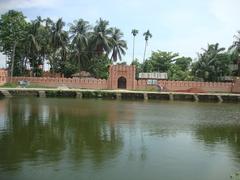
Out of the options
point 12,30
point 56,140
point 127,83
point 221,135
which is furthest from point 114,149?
point 12,30

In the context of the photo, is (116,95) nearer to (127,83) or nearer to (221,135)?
(127,83)

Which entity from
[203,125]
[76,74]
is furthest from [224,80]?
[203,125]

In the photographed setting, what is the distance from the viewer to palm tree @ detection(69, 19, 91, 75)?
62.1 m

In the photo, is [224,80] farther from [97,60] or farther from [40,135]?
[40,135]

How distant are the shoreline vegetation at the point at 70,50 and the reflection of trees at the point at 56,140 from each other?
38179 mm

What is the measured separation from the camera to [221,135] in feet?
66.0

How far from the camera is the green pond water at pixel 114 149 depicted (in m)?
11.9

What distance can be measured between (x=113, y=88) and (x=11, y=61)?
56.5 feet

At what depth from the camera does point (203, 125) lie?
952 inches

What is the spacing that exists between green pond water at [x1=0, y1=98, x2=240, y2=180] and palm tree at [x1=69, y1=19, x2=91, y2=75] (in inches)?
1511

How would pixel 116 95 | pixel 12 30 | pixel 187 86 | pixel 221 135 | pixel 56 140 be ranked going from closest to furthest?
pixel 56 140
pixel 221 135
pixel 116 95
pixel 187 86
pixel 12 30

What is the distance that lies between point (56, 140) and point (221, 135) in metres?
8.08

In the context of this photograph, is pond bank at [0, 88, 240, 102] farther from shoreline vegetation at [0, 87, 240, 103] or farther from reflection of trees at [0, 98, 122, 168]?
reflection of trees at [0, 98, 122, 168]

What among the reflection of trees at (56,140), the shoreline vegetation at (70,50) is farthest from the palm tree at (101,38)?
the reflection of trees at (56,140)
